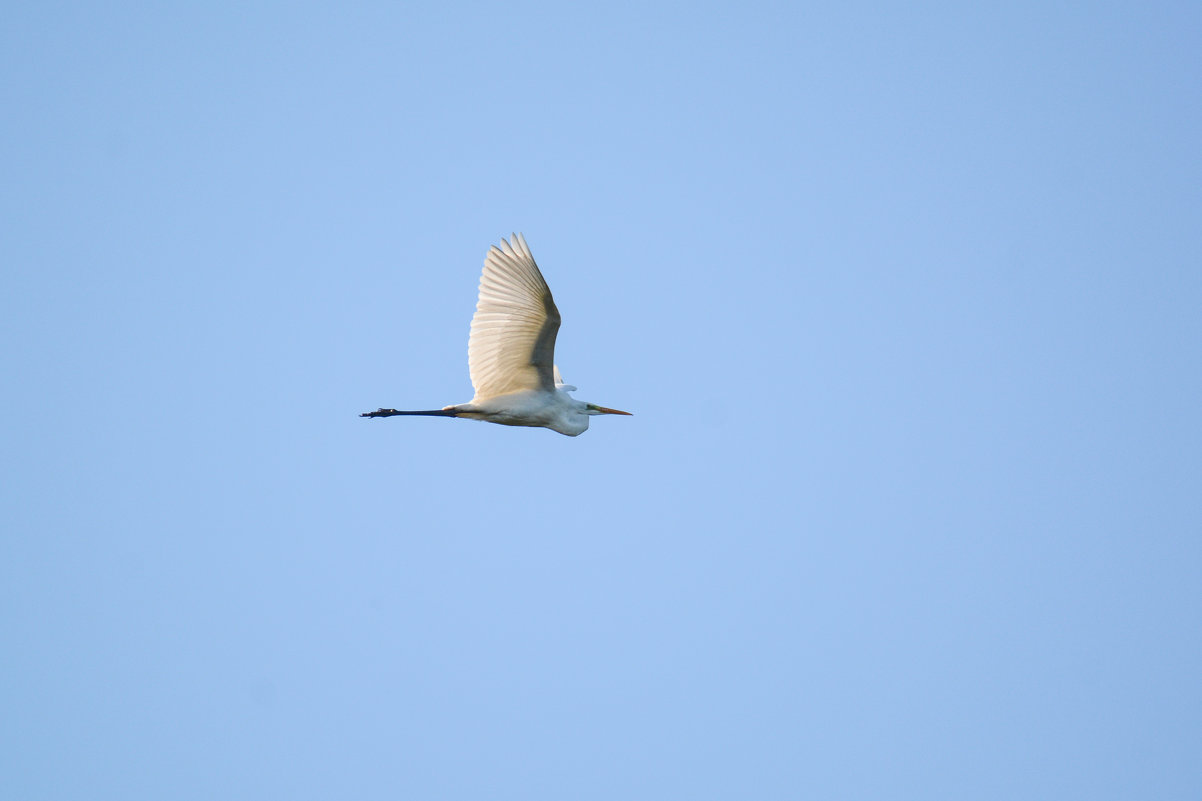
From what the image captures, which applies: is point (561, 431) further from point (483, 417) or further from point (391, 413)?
point (391, 413)

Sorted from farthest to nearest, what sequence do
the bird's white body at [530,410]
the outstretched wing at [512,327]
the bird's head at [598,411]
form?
the bird's head at [598,411], the bird's white body at [530,410], the outstretched wing at [512,327]

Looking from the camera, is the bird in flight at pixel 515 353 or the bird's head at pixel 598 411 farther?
the bird's head at pixel 598 411

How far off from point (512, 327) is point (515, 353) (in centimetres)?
32

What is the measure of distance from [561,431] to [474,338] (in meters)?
1.53

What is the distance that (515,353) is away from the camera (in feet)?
41.2

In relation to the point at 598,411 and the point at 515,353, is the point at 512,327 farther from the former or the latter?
the point at 598,411

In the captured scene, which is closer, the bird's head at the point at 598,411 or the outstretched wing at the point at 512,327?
the outstretched wing at the point at 512,327

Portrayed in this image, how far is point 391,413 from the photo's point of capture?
12.9 meters

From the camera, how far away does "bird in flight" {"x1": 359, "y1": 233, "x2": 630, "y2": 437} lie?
12.0 m

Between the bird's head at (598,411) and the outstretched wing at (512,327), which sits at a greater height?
the outstretched wing at (512,327)

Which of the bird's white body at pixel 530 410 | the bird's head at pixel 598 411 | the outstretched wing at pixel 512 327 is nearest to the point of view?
the outstretched wing at pixel 512 327

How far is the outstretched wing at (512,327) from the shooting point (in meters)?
12.0

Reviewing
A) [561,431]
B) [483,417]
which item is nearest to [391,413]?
[483,417]

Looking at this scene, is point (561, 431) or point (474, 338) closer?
point (474, 338)
